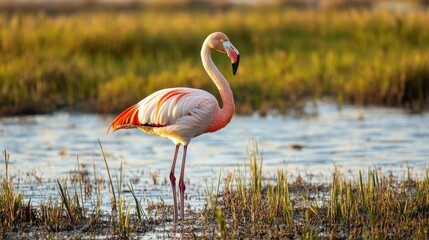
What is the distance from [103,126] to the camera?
12586 millimetres

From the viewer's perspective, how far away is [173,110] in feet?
24.4

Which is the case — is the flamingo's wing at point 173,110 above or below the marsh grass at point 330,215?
above

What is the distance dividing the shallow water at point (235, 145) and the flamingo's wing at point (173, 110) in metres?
1.12

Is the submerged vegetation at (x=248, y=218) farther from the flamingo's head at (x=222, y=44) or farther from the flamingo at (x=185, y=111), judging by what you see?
the flamingo's head at (x=222, y=44)

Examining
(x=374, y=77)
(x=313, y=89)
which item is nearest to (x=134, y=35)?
(x=313, y=89)

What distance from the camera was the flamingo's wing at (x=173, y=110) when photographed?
7.44m

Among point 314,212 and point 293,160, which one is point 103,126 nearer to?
point 293,160

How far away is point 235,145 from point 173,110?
4.06m

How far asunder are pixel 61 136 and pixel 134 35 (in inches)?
232

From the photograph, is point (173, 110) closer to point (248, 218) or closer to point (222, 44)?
point (222, 44)

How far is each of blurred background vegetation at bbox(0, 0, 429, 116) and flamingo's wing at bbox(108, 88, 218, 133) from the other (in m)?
5.69

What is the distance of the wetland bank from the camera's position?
23.0 feet

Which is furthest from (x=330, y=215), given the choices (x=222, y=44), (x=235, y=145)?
(x=235, y=145)

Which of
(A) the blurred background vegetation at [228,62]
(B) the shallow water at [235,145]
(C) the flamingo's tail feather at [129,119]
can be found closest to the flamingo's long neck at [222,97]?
(C) the flamingo's tail feather at [129,119]
